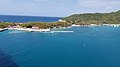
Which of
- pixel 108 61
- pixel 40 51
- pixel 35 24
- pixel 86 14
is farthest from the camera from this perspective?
pixel 86 14

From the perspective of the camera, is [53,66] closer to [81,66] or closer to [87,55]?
[81,66]

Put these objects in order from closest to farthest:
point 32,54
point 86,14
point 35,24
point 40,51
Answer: point 32,54, point 40,51, point 35,24, point 86,14

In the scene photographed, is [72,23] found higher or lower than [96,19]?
lower

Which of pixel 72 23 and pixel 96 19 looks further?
pixel 96 19

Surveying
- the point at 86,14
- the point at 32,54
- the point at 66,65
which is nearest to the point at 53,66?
the point at 66,65

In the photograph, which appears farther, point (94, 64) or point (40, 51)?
point (40, 51)

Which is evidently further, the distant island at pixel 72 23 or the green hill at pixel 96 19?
the green hill at pixel 96 19

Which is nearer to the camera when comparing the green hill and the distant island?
the distant island
